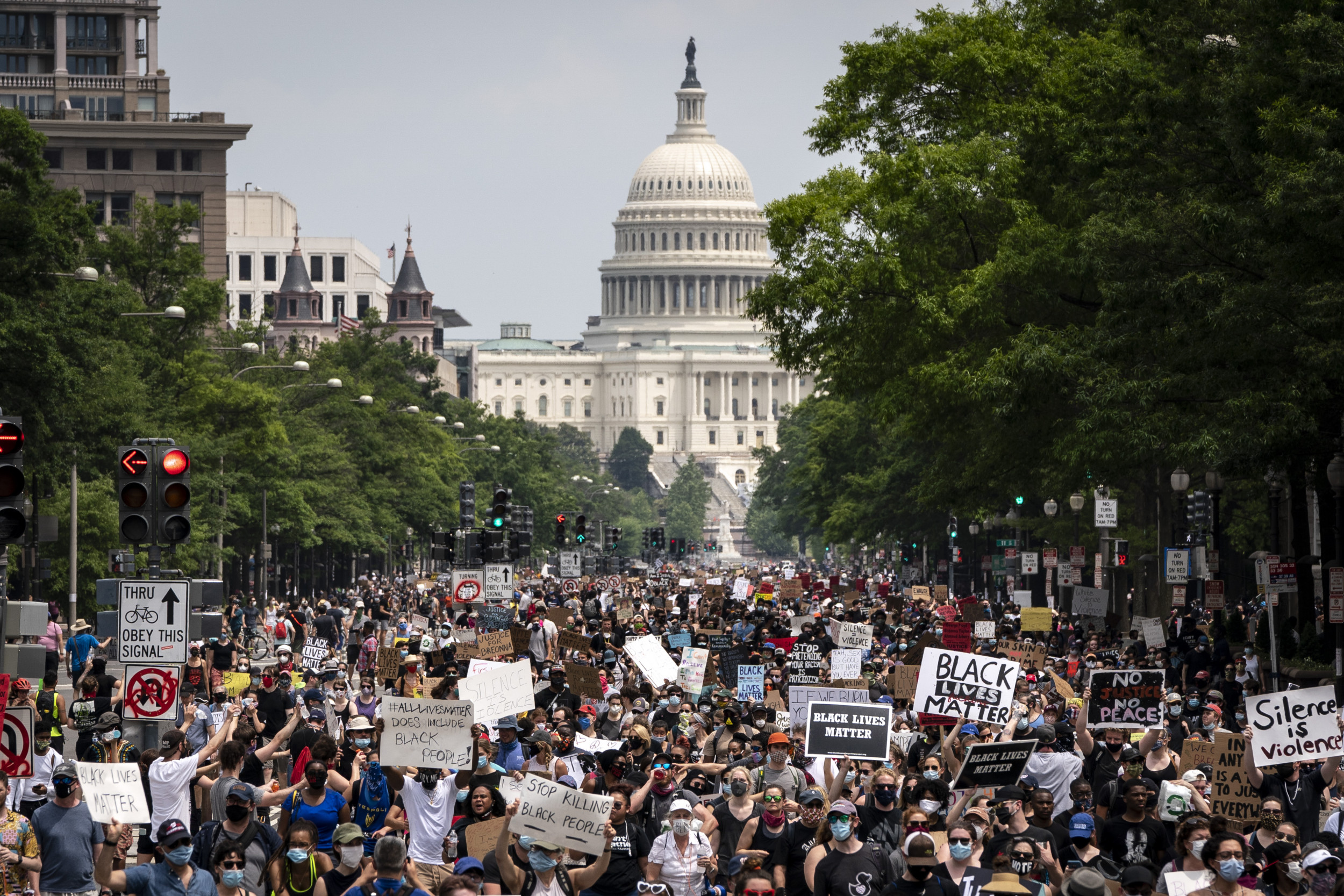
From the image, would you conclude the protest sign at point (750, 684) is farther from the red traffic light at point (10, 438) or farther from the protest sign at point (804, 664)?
the red traffic light at point (10, 438)

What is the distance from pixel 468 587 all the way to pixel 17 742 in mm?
29457

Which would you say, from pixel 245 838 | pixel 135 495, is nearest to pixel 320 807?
pixel 245 838

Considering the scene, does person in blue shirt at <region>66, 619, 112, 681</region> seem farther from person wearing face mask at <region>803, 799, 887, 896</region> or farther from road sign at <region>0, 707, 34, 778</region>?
person wearing face mask at <region>803, 799, 887, 896</region>

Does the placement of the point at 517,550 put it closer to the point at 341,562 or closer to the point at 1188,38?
the point at 1188,38

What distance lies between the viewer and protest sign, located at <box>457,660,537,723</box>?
2028 cm

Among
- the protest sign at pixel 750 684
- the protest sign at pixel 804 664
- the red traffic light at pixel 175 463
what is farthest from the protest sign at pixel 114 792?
the protest sign at pixel 804 664

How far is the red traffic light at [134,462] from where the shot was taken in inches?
762

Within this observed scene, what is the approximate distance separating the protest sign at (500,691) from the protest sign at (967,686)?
3868 mm

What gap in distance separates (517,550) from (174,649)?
97.9 feet

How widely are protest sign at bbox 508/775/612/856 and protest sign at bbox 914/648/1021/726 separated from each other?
5.43 meters

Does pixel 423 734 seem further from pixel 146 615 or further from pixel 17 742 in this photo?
pixel 146 615

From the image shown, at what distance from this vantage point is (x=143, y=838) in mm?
16250

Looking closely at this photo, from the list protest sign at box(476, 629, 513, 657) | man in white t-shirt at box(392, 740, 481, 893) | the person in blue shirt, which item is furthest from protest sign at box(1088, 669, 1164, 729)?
the person in blue shirt

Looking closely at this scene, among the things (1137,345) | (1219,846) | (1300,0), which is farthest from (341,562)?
(1219,846)
